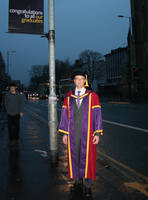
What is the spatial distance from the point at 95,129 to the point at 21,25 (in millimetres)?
3220

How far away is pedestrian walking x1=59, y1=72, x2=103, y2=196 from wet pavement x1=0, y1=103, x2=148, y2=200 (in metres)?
0.31

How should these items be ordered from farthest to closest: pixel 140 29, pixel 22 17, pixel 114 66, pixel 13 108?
pixel 114 66
pixel 140 29
pixel 13 108
pixel 22 17

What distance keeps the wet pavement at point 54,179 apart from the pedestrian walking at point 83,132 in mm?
310

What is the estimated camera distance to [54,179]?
15.1ft

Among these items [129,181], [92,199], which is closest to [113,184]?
[129,181]

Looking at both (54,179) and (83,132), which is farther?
(54,179)

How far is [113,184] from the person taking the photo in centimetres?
441

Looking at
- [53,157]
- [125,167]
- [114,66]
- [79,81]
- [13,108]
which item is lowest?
[125,167]

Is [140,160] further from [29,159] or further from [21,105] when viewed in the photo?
[21,105]

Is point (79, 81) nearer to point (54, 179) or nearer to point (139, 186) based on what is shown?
point (54, 179)

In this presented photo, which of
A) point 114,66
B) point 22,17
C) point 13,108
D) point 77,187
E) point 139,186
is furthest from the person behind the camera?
point 114,66

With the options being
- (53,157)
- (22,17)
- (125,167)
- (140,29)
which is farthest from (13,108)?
(140,29)

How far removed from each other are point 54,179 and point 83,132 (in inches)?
46.6

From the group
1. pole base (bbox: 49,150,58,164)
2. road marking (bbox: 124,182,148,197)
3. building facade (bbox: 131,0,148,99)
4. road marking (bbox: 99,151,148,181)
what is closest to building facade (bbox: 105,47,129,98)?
building facade (bbox: 131,0,148,99)
